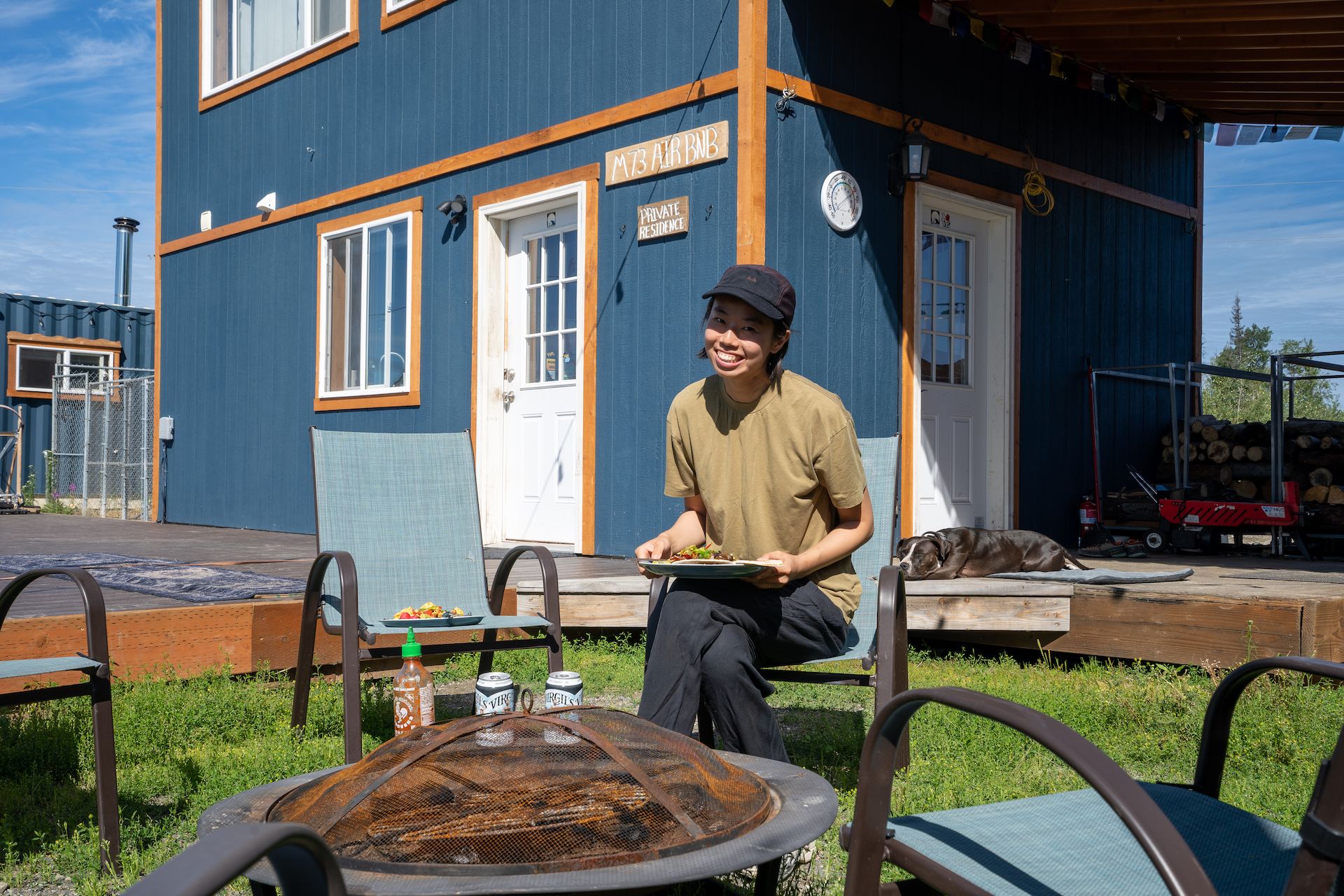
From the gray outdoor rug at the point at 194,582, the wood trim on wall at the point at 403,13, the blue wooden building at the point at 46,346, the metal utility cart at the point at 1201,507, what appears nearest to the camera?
the gray outdoor rug at the point at 194,582

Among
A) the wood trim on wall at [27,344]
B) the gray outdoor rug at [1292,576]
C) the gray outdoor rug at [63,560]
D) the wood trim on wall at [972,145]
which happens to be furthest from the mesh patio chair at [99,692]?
the wood trim on wall at [27,344]

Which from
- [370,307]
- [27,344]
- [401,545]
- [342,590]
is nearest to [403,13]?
[370,307]

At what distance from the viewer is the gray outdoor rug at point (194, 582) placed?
4.78m

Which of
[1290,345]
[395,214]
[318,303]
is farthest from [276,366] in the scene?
[1290,345]

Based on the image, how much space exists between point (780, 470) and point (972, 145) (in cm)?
543

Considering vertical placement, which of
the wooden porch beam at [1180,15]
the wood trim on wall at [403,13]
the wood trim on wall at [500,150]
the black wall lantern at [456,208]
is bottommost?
the black wall lantern at [456,208]

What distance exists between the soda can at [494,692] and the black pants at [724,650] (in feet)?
1.04

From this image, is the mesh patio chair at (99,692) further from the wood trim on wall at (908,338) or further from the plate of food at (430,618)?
the wood trim on wall at (908,338)

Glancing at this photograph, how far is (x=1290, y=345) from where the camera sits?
3809 cm

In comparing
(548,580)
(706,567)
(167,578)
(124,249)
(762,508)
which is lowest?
(167,578)

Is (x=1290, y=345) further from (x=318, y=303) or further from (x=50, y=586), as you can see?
(x=50, y=586)

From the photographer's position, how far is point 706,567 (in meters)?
2.55

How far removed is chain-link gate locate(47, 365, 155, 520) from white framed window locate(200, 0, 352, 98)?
356cm

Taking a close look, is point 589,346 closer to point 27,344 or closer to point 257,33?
point 257,33
